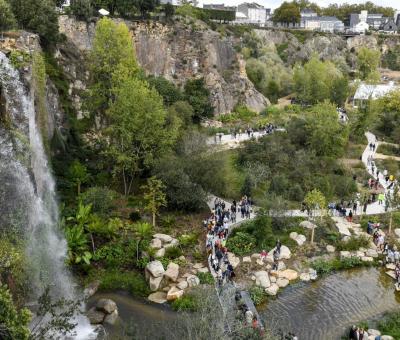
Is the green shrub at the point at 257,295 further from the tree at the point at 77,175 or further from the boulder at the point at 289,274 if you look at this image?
the tree at the point at 77,175

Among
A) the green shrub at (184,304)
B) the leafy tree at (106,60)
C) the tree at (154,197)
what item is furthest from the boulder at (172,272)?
the leafy tree at (106,60)

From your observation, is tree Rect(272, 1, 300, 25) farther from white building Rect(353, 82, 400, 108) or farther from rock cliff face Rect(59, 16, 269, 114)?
rock cliff face Rect(59, 16, 269, 114)

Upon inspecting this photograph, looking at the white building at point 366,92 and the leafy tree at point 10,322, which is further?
the white building at point 366,92

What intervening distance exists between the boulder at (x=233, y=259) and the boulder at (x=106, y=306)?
295 inches

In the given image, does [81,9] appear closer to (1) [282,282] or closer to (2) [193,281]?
(2) [193,281]

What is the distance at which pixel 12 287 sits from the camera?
18.4 m

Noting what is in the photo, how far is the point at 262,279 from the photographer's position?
82.4 ft

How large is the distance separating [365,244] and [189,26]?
38645mm

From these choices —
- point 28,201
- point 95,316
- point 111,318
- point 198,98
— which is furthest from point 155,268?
point 198,98

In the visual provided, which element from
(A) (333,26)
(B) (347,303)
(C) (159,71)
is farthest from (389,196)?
(A) (333,26)

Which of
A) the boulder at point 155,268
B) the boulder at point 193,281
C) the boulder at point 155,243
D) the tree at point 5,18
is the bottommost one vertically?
the boulder at point 193,281

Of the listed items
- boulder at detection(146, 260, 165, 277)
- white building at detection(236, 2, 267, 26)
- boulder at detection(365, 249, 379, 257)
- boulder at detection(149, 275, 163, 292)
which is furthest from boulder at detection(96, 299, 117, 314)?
white building at detection(236, 2, 267, 26)

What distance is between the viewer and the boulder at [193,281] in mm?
24234

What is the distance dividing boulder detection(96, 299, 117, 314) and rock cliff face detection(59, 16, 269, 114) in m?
36.4
